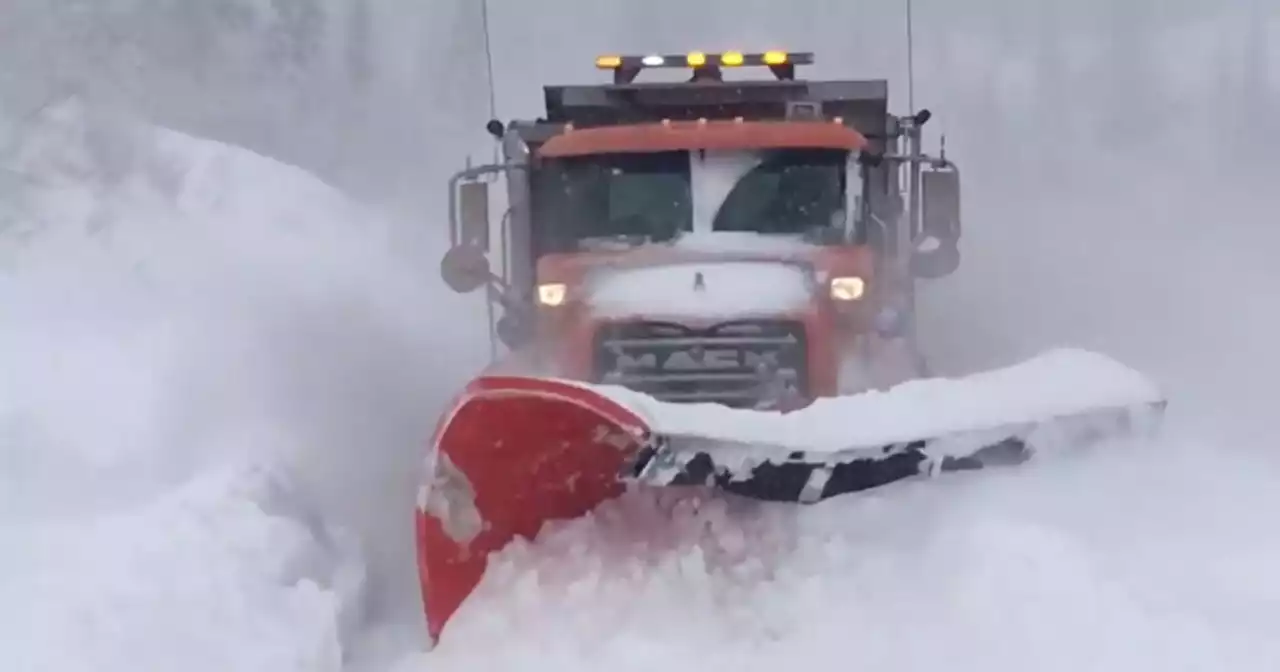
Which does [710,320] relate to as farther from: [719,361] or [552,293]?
[552,293]

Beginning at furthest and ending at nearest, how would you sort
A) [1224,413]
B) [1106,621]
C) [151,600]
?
[1224,413]
[151,600]
[1106,621]

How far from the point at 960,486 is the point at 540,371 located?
2280 millimetres

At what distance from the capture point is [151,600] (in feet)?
15.2

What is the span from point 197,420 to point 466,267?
1.58 meters

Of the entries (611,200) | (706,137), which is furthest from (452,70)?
(706,137)

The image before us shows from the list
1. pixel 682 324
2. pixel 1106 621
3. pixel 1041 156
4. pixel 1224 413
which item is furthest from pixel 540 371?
pixel 1041 156

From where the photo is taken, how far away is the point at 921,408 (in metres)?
4.88

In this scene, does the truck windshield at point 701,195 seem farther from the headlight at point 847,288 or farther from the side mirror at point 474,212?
the side mirror at point 474,212

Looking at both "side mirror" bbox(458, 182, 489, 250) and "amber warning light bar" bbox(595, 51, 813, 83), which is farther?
"amber warning light bar" bbox(595, 51, 813, 83)

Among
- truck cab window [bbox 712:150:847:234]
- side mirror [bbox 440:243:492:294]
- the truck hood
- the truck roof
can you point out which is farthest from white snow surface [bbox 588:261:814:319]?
side mirror [bbox 440:243:492:294]

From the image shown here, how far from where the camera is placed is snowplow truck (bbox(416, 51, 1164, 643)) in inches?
183

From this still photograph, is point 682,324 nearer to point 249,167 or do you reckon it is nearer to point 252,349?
point 252,349

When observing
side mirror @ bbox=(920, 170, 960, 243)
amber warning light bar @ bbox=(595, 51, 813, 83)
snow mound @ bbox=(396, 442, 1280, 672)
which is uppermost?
amber warning light bar @ bbox=(595, 51, 813, 83)

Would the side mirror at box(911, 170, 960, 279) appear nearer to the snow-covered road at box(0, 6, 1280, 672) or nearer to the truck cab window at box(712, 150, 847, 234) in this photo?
the truck cab window at box(712, 150, 847, 234)
